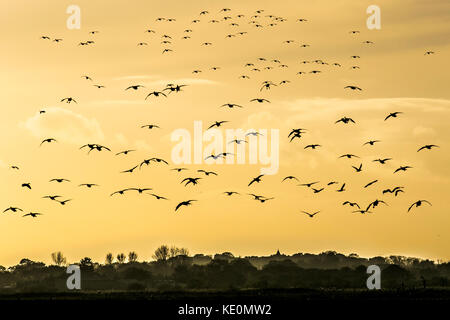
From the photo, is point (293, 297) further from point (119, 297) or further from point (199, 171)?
point (199, 171)

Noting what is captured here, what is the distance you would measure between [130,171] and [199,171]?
992 centimetres
